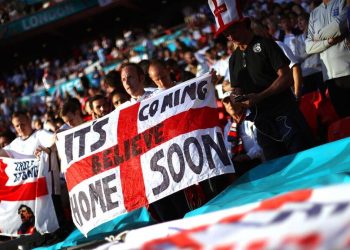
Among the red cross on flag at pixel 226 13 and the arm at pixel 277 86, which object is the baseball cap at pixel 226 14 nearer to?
the red cross on flag at pixel 226 13

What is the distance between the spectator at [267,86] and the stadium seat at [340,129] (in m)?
0.55

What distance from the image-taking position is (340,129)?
459 centimetres

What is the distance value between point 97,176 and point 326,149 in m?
1.85

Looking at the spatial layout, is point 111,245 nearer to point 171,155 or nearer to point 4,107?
point 171,155

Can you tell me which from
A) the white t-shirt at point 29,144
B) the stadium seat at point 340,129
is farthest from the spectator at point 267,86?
the white t-shirt at point 29,144

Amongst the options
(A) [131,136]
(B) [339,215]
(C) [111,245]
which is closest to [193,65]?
(A) [131,136]

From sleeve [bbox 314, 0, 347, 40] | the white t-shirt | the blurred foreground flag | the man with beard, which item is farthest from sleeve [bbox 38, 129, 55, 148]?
the blurred foreground flag

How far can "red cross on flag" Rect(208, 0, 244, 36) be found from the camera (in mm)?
4020

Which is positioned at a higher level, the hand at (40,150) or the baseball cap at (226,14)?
the baseball cap at (226,14)

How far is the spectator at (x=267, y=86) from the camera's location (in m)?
3.93

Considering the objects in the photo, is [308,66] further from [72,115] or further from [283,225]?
[283,225]

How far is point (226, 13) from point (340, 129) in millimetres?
1449

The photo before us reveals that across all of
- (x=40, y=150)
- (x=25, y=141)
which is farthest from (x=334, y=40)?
(x=25, y=141)

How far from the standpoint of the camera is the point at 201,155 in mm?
4176
